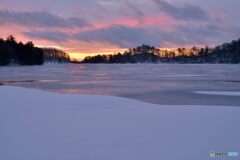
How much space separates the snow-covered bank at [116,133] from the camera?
527 cm

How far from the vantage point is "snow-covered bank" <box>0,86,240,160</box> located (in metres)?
5.27

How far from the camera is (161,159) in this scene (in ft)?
16.5

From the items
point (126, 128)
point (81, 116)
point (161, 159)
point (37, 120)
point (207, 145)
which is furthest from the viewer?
point (81, 116)

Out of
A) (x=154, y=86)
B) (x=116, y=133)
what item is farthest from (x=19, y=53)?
(x=116, y=133)

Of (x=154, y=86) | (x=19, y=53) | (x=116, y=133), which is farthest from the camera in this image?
(x=19, y=53)

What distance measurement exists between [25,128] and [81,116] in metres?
1.79

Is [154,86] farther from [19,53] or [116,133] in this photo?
[19,53]

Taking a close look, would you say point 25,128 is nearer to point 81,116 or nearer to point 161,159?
point 81,116

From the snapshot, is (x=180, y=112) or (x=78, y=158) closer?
(x=78, y=158)

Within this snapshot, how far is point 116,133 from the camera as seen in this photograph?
6.49 m

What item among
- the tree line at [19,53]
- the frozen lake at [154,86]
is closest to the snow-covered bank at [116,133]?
the frozen lake at [154,86]

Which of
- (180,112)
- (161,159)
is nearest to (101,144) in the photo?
(161,159)

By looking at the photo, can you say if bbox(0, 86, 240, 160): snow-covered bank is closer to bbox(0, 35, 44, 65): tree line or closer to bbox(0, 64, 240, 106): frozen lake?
bbox(0, 64, 240, 106): frozen lake

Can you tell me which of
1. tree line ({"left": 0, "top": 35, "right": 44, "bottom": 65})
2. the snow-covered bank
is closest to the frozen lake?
the snow-covered bank
